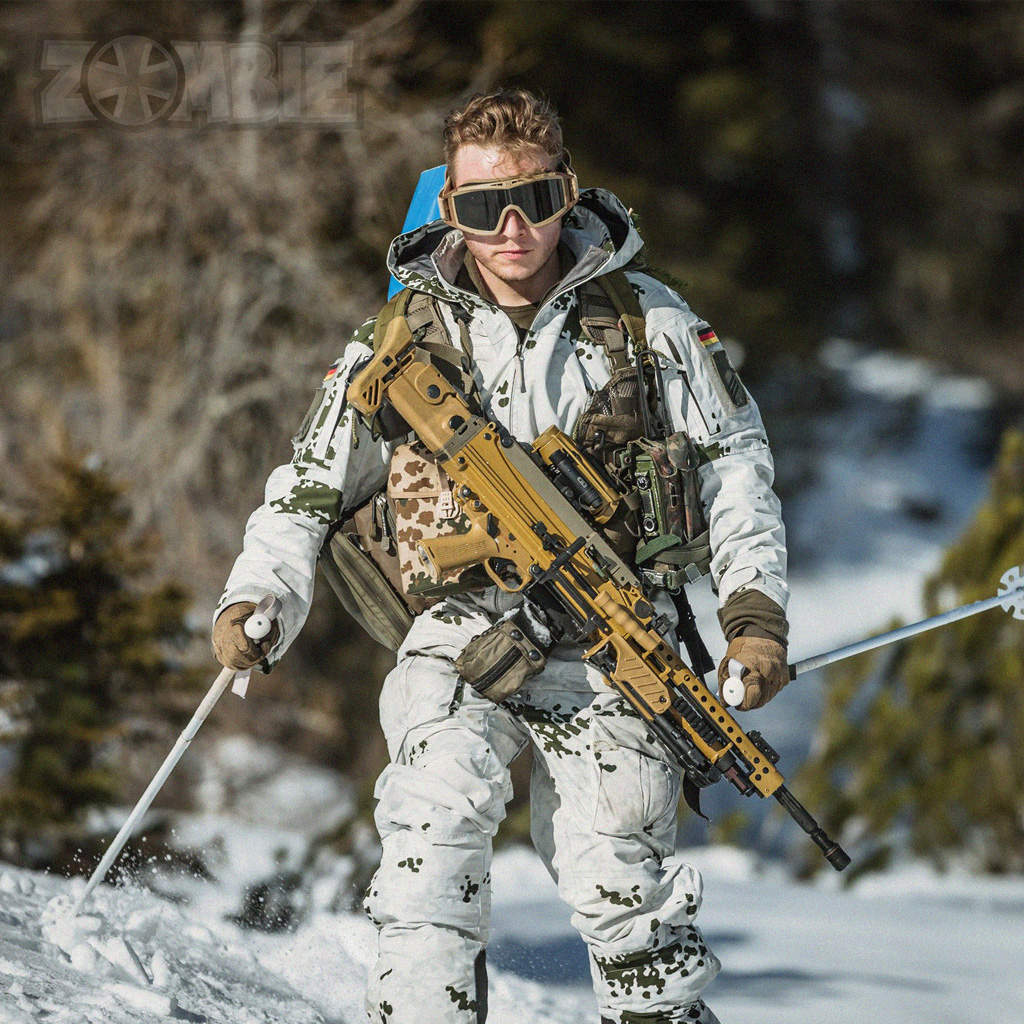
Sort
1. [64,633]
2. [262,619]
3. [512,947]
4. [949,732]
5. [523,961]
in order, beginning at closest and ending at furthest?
[262,619], [523,961], [512,947], [64,633], [949,732]

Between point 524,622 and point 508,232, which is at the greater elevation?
point 508,232

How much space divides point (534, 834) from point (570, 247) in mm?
1223

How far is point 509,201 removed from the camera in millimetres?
2645

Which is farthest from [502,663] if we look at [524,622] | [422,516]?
[422,516]

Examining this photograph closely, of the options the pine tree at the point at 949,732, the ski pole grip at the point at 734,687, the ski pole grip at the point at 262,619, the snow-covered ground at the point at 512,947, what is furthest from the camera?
the pine tree at the point at 949,732

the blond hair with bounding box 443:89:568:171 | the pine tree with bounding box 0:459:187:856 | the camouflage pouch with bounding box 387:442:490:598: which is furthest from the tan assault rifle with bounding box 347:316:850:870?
the pine tree with bounding box 0:459:187:856

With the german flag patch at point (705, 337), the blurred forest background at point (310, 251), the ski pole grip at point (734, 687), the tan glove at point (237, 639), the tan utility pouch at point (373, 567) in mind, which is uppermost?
the blurred forest background at point (310, 251)

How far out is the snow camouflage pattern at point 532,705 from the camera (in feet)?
8.16

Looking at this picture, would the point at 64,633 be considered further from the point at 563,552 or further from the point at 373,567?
the point at 563,552

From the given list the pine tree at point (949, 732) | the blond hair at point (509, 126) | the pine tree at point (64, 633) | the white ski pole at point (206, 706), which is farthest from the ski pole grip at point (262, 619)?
the pine tree at point (949, 732)

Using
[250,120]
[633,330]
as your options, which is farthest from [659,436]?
[250,120]

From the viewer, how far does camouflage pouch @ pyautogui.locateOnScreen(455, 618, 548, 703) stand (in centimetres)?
259

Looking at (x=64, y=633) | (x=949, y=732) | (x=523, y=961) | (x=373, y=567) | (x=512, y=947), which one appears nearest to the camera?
(x=373, y=567)

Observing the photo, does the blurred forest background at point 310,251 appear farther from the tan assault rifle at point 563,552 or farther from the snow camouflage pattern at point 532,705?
the tan assault rifle at point 563,552
